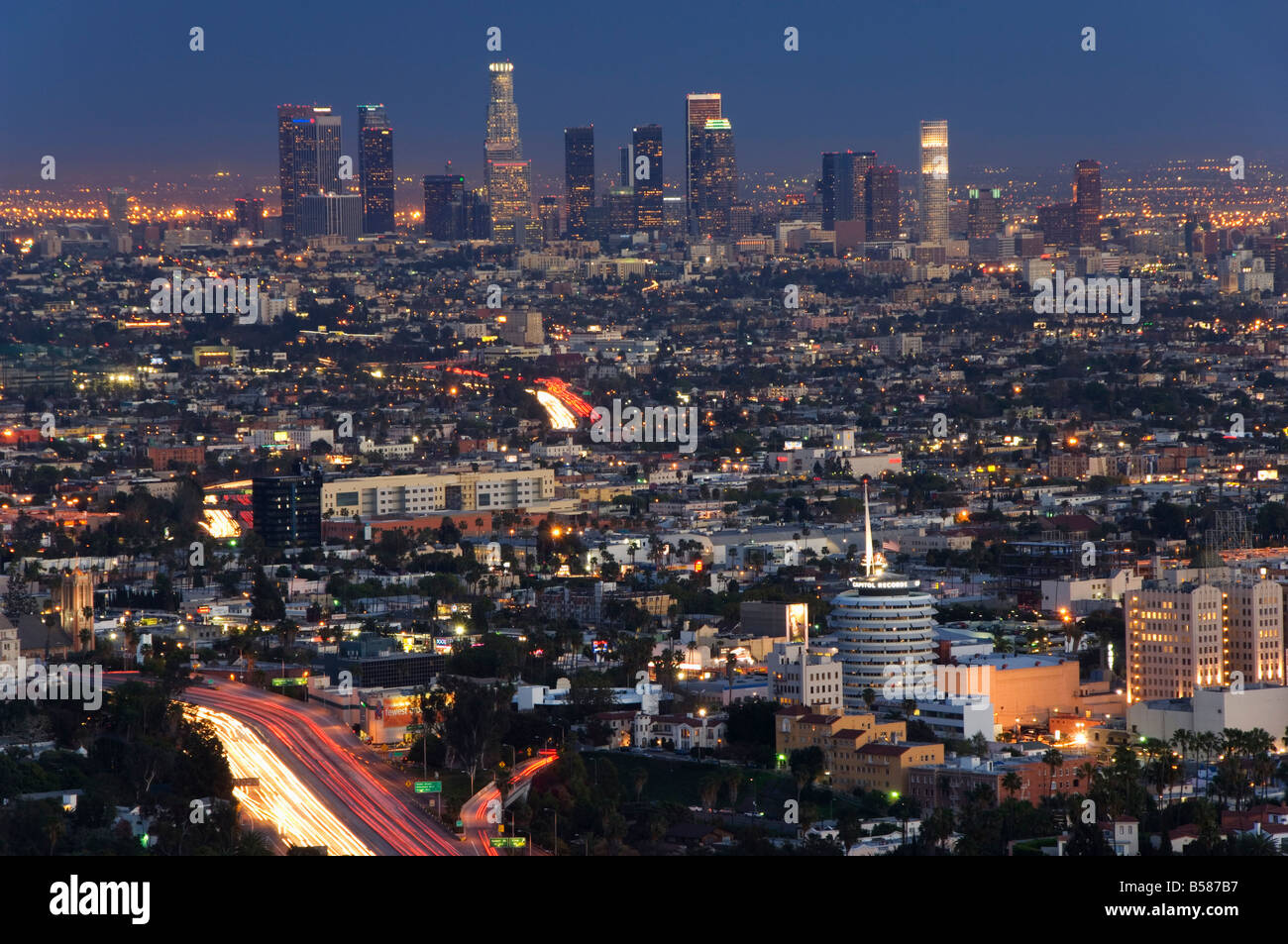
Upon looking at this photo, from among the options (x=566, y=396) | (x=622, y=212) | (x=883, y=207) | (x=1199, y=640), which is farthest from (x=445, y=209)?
(x=1199, y=640)

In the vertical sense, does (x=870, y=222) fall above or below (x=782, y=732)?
above

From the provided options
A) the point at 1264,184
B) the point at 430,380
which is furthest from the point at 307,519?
the point at 1264,184

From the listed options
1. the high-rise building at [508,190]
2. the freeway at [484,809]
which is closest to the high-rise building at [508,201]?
the high-rise building at [508,190]

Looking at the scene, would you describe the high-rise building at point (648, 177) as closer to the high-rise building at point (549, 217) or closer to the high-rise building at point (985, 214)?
the high-rise building at point (549, 217)

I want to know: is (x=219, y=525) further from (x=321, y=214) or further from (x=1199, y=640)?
(x=321, y=214)

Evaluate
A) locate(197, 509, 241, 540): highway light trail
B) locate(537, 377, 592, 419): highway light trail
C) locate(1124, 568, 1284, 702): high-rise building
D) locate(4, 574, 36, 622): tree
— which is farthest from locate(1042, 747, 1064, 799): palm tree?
locate(537, 377, 592, 419): highway light trail

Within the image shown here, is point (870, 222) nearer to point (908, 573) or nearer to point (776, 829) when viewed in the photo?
point (908, 573)
